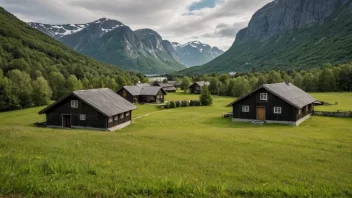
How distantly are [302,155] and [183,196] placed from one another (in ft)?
46.3

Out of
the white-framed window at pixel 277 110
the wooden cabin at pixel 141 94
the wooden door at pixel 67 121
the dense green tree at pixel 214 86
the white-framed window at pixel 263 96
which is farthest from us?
the dense green tree at pixel 214 86

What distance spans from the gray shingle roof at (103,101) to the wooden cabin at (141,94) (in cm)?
3859

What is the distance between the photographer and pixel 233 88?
111312mm

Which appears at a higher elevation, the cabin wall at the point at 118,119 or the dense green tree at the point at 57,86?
the dense green tree at the point at 57,86

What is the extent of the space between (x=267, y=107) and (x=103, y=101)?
28.7 meters

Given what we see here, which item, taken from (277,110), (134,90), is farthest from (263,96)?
(134,90)

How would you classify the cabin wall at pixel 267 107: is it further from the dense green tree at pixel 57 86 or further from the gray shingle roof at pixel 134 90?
the dense green tree at pixel 57 86

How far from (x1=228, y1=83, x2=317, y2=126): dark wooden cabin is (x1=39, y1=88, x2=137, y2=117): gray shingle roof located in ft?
69.3

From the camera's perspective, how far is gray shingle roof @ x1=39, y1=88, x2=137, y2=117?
4212cm

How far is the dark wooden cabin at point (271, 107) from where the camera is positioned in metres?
43.5

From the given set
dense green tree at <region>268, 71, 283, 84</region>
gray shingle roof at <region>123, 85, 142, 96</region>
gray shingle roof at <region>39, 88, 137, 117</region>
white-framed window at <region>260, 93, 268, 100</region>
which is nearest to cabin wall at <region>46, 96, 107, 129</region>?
gray shingle roof at <region>39, 88, 137, 117</region>

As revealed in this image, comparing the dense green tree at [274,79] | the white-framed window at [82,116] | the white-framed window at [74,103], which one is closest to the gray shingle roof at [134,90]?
the white-framed window at [74,103]

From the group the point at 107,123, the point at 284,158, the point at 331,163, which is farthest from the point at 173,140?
the point at 107,123

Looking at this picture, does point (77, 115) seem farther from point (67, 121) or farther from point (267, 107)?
point (267, 107)
